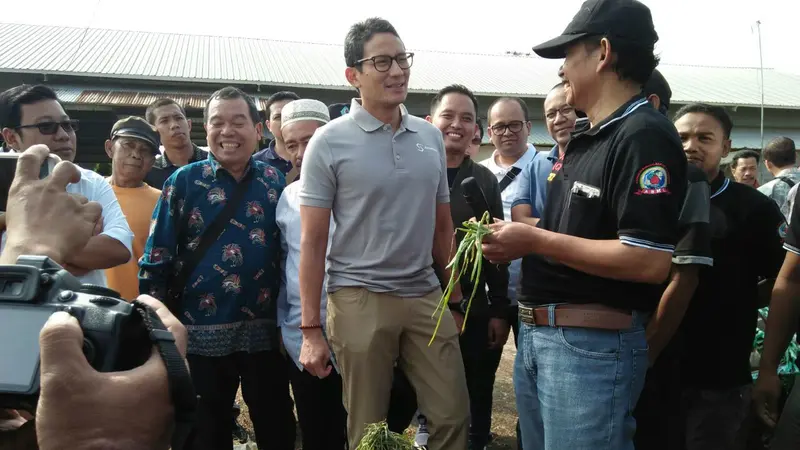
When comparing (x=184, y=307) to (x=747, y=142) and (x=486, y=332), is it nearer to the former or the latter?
(x=486, y=332)

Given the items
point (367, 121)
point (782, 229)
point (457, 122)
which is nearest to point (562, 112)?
point (457, 122)

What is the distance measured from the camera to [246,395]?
314cm

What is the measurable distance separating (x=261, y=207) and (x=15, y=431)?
2.19 m

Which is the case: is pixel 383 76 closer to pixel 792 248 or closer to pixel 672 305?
pixel 672 305

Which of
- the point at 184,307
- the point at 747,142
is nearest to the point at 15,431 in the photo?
the point at 184,307

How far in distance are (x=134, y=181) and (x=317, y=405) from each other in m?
2.12

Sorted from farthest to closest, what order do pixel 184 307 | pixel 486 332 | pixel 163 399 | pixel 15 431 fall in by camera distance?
1. pixel 486 332
2. pixel 184 307
3. pixel 15 431
4. pixel 163 399

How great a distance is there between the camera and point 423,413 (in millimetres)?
2506

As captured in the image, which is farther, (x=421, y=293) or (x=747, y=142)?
(x=747, y=142)

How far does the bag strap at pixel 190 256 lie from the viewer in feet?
9.57

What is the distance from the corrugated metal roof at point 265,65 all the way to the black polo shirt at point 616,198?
1115 cm

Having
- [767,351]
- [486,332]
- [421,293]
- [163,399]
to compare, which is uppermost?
[163,399]

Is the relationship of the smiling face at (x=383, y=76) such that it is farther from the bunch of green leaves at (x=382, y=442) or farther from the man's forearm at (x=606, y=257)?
the bunch of green leaves at (x=382, y=442)

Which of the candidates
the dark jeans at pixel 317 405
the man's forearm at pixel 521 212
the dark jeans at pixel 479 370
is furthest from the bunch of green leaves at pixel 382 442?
the dark jeans at pixel 479 370
